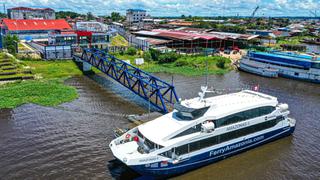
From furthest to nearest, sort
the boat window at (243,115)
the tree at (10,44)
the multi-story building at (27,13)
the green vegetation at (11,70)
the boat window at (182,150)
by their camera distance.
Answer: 1. the multi-story building at (27,13)
2. the tree at (10,44)
3. the green vegetation at (11,70)
4. the boat window at (243,115)
5. the boat window at (182,150)

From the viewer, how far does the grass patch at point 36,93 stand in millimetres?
36581

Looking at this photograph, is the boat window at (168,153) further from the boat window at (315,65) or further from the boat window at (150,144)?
the boat window at (315,65)

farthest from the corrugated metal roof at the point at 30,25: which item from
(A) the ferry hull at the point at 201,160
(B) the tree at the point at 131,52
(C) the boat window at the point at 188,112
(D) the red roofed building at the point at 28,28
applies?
(A) the ferry hull at the point at 201,160

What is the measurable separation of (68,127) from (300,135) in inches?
951

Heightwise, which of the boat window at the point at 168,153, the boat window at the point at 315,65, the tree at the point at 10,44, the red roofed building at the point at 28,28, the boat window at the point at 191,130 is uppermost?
the red roofed building at the point at 28,28

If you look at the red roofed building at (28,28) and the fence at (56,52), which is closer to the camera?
the fence at (56,52)

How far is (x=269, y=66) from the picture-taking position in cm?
5947

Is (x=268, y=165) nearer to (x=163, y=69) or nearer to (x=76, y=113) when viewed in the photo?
A: (x=76, y=113)

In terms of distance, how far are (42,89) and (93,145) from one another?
20.0 m

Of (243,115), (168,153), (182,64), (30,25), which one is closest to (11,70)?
(182,64)

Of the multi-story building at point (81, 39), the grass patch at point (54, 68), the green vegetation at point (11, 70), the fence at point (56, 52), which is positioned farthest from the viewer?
the multi-story building at point (81, 39)

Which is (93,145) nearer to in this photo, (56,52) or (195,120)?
(195,120)

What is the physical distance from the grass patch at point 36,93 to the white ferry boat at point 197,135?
747 inches

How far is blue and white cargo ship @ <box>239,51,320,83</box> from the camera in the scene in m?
53.0
